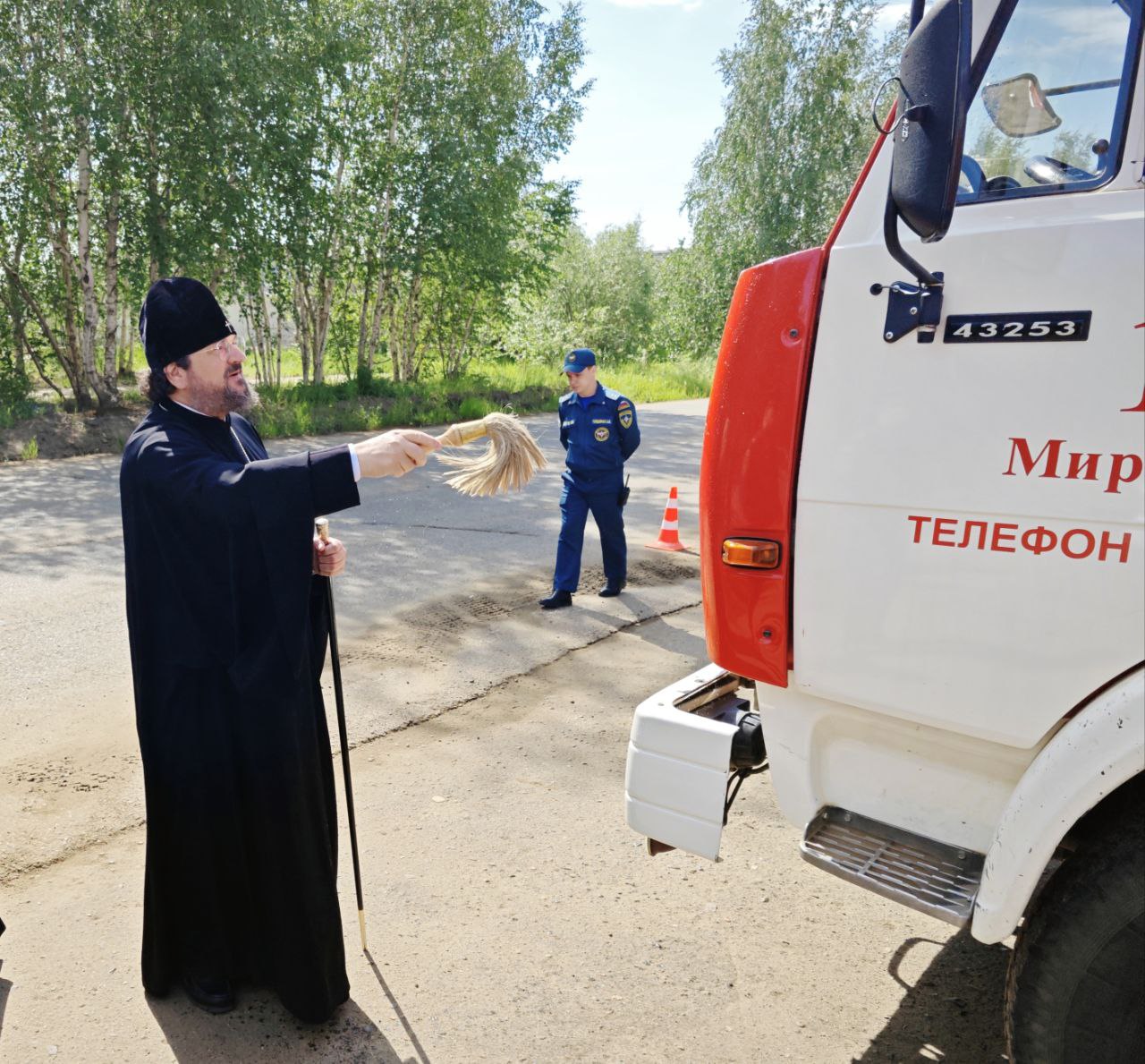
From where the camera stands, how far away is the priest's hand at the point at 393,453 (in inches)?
97.7

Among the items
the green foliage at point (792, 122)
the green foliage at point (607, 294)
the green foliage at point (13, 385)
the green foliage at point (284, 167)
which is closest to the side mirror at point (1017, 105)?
the green foliage at point (284, 167)

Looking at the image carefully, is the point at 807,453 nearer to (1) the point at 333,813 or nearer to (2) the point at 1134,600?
(2) the point at 1134,600

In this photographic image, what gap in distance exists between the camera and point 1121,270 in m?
1.83

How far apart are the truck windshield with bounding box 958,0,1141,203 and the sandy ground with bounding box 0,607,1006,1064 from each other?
2303mm

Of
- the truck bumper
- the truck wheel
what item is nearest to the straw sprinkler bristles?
the truck bumper

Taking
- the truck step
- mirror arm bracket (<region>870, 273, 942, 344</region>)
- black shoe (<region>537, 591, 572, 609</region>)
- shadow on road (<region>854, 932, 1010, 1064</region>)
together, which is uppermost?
mirror arm bracket (<region>870, 273, 942, 344</region>)

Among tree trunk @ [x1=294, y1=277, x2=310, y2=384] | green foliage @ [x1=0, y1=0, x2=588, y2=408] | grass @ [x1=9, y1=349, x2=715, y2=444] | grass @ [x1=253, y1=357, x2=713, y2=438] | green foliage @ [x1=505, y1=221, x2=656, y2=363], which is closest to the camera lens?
green foliage @ [x1=0, y1=0, x2=588, y2=408]

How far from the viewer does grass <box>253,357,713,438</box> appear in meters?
15.5

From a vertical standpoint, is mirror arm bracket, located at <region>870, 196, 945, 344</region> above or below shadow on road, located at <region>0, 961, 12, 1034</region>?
above

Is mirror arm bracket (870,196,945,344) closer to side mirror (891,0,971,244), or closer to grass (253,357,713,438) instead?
side mirror (891,0,971,244)

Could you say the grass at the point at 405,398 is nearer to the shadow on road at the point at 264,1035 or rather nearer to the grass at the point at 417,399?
the grass at the point at 417,399

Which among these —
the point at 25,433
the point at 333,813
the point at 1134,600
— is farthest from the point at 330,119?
the point at 1134,600

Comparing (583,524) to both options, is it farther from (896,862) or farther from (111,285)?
(111,285)

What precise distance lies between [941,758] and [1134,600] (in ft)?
1.98
